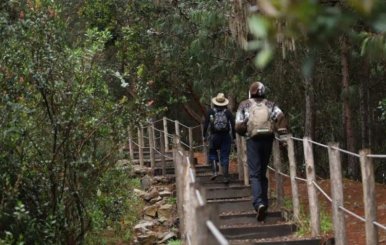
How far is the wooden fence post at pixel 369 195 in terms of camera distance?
18.5 feet

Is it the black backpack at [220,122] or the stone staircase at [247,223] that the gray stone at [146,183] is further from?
the black backpack at [220,122]

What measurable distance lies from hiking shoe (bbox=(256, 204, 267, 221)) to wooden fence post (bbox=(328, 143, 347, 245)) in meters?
1.84

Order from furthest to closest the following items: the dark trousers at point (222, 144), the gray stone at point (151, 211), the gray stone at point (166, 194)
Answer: the gray stone at point (166, 194) < the gray stone at point (151, 211) < the dark trousers at point (222, 144)

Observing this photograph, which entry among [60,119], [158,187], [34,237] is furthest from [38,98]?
[158,187]

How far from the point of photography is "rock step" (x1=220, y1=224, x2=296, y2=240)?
323 inches

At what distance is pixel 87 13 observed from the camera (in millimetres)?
17969

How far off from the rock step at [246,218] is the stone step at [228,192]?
1.91 meters

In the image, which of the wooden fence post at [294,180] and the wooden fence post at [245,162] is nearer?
the wooden fence post at [294,180]

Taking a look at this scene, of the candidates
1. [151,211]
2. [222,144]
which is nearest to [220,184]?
[222,144]


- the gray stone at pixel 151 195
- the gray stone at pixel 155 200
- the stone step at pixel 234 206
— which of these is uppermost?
the gray stone at pixel 151 195

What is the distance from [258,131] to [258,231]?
122 cm

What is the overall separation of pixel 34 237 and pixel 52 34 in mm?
2603

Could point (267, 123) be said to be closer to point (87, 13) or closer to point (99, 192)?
point (99, 192)

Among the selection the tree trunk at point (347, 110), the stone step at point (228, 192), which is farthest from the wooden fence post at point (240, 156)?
the tree trunk at point (347, 110)
